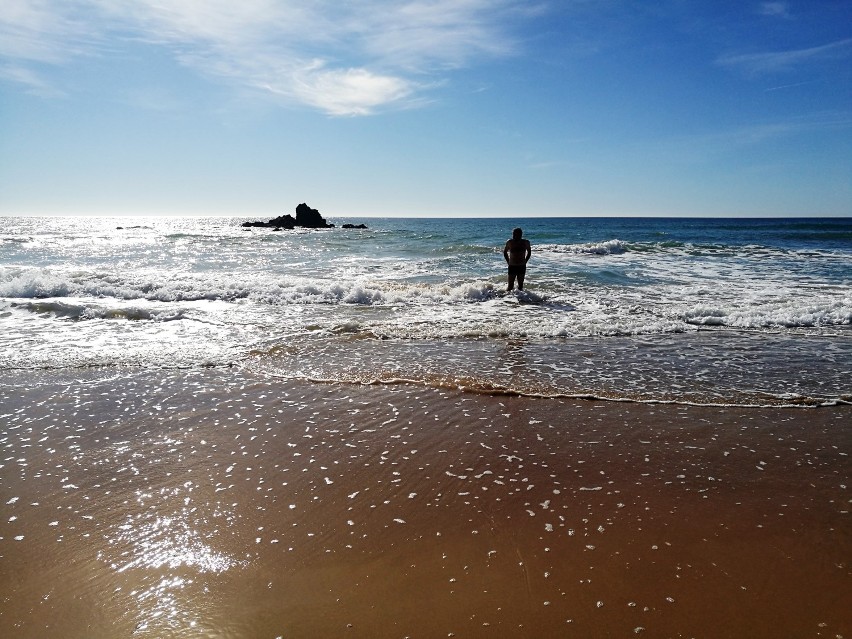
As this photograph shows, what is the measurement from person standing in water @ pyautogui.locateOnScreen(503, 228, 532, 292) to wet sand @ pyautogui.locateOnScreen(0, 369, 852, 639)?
8.81 meters

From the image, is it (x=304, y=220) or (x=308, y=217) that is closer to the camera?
(x=308, y=217)

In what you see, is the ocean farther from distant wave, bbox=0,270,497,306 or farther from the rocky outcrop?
the rocky outcrop

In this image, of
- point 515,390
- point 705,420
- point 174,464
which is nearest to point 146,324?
point 174,464

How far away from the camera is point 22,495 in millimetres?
3787

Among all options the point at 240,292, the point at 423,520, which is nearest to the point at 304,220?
the point at 240,292

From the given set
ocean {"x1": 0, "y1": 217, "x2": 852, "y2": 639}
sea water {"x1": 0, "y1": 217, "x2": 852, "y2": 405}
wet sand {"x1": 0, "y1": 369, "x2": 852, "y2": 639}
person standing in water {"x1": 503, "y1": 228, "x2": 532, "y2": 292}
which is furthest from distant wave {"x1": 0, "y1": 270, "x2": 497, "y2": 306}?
wet sand {"x1": 0, "y1": 369, "x2": 852, "y2": 639}

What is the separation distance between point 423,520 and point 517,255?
11.3 meters

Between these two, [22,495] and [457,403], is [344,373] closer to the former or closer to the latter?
[457,403]

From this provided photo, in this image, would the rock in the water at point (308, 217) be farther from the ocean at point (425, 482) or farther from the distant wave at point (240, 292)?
the ocean at point (425, 482)

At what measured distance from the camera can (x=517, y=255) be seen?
1398cm

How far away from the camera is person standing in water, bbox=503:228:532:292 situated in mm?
13891

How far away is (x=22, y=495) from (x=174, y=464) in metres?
1.02

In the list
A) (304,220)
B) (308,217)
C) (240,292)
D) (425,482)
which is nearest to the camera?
(425,482)

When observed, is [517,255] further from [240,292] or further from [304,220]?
[304,220]
